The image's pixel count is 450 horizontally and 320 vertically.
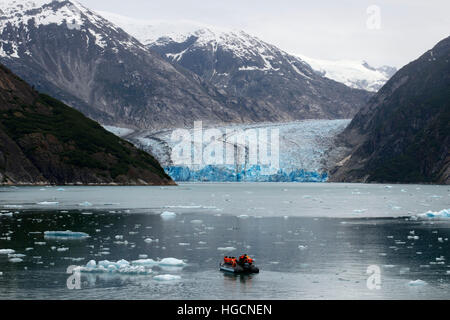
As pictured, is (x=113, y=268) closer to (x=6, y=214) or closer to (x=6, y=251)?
(x=6, y=251)

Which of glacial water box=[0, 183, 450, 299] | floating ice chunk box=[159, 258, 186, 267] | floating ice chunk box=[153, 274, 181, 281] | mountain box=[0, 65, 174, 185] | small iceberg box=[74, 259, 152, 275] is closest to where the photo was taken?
glacial water box=[0, 183, 450, 299]

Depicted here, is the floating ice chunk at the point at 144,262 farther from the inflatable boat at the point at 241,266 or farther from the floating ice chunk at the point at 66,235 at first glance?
the floating ice chunk at the point at 66,235

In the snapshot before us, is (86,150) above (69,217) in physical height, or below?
above

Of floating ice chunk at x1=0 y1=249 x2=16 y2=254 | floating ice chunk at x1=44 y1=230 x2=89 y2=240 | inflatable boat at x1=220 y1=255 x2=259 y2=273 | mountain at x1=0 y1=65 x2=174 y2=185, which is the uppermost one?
mountain at x1=0 y1=65 x2=174 y2=185

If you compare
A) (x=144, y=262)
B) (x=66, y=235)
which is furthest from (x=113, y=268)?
(x=66, y=235)

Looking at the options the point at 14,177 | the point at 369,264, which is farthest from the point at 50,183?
the point at 369,264

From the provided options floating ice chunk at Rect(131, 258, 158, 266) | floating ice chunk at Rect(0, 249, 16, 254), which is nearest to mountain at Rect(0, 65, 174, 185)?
floating ice chunk at Rect(0, 249, 16, 254)

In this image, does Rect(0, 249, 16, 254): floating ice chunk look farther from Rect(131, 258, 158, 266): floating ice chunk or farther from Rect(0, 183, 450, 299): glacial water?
Rect(131, 258, 158, 266): floating ice chunk

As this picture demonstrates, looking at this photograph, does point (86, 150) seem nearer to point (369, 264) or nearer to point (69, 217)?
point (69, 217)

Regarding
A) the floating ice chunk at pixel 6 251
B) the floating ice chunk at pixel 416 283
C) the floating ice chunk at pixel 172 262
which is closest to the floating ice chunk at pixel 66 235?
the floating ice chunk at pixel 6 251
